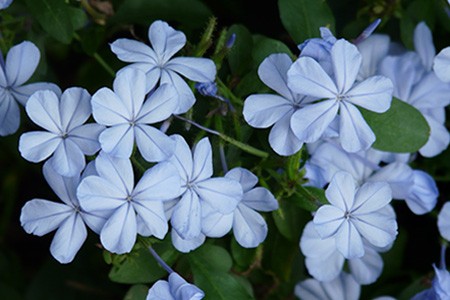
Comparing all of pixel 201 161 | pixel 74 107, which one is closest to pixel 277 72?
pixel 201 161

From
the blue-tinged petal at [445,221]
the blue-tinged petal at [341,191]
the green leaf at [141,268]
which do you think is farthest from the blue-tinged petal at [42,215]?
the blue-tinged petal at [445,221]

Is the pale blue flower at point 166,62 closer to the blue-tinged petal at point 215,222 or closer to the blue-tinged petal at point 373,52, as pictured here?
the blue-tinged petal at point 215,222

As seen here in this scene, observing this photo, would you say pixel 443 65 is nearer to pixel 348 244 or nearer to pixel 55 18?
pixel 348 244

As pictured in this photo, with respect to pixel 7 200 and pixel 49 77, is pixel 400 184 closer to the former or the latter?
pixel 49 77

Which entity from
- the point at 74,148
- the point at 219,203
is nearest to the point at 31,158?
the point at 74,148

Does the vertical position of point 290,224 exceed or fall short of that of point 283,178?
it falls short
